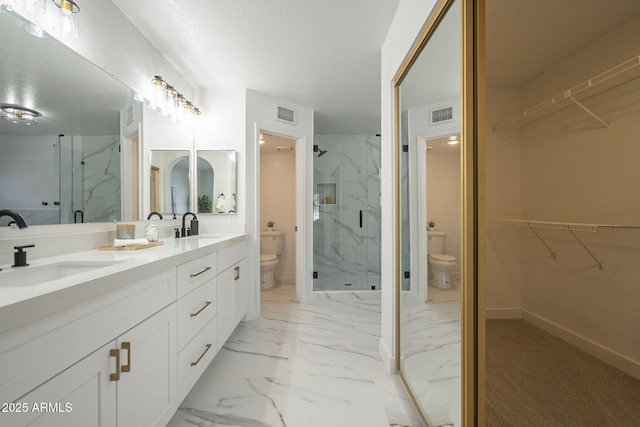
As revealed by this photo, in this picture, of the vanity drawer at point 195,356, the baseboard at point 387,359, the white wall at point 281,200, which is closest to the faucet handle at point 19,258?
the vanity drawer at point 195,356

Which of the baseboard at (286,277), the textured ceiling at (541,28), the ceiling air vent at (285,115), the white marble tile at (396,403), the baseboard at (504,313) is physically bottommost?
the white marble tile at (396,403)

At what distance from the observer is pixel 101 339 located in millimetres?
897

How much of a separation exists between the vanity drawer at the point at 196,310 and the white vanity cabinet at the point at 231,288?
141 millimetres

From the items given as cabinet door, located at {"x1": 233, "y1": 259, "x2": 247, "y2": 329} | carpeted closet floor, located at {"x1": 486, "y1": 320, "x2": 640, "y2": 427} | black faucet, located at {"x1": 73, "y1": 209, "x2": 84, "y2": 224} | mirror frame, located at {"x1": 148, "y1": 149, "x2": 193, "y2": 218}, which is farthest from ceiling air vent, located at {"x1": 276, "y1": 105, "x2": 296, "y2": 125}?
carpeted closet floor, located at {"x1": 486, "y1": 320, "x2": 640, "y2": 427}

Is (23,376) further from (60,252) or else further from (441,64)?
(441,64)

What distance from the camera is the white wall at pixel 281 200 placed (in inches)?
179

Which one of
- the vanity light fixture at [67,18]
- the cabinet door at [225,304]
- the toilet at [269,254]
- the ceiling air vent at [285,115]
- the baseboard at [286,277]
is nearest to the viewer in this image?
the vanity light fixture at [67,18]

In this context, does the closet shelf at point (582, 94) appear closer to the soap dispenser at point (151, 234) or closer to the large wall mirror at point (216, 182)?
the large wall mirror at point (216, 182)

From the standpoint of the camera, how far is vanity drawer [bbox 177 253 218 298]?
1432 mm

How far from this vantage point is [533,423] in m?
1.33

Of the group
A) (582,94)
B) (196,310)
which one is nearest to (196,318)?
(196,310)

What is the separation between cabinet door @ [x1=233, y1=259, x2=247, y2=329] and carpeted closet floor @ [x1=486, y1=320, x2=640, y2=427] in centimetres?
190

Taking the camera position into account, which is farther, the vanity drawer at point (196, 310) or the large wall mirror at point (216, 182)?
the large wall mirror at point (216, 182)

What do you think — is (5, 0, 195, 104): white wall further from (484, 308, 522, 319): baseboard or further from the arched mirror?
(484, 308, 522, 319): baseboard
